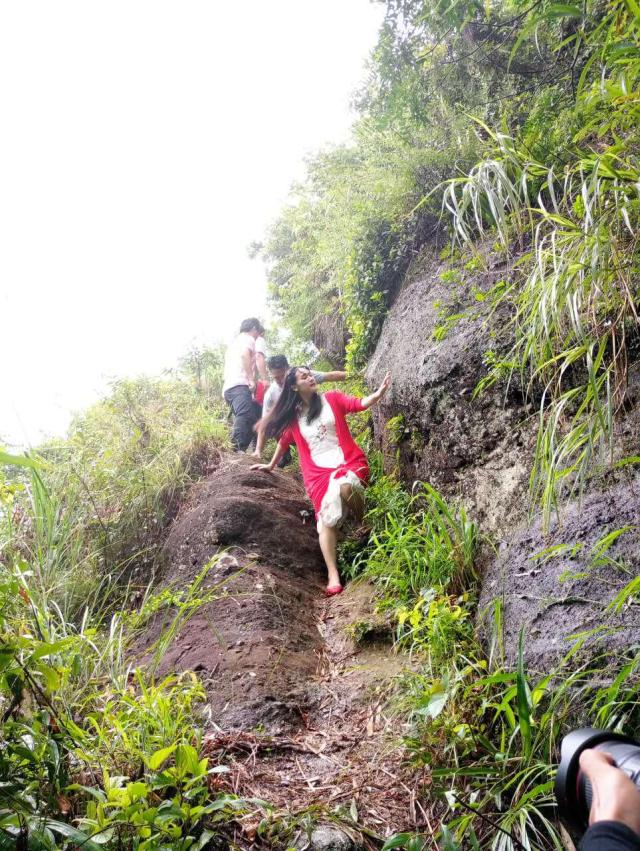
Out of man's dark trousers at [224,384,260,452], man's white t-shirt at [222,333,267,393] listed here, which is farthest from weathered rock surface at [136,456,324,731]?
man's white t-shirt at [222,333,267,393]

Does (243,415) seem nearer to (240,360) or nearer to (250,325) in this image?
(240,360)

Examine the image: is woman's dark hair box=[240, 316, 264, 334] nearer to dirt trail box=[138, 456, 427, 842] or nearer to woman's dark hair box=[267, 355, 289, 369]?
woman's dark hair box=[267, 355, 289, 369]

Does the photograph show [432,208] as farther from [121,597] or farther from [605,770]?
[605,770]

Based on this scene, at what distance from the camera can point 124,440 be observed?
5.96 m

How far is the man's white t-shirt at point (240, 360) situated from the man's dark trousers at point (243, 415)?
0.10 meters

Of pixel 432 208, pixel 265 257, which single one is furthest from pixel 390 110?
pixel 265 257

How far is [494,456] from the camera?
346 cm

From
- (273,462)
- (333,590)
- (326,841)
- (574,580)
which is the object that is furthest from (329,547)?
(326,841)

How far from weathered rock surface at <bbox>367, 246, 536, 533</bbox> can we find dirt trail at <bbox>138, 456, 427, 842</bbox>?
1.06 m

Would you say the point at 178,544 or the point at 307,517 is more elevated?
the point at 178,544

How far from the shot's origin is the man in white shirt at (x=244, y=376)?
670 cm

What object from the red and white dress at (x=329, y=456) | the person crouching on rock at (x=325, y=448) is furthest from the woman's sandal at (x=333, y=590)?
the red and white dress at (x=329, y=456)

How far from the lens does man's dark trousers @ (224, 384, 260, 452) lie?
6676 mm

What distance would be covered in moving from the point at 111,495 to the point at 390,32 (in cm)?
491
